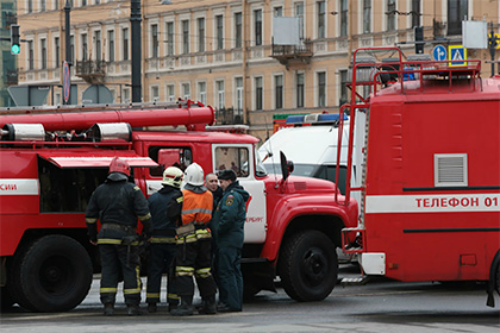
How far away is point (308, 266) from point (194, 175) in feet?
8.35

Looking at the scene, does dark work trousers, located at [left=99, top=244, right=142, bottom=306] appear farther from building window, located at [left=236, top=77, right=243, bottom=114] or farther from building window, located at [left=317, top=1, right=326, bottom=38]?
building window, located at [left=236, top=77, right=243, bottom=114]

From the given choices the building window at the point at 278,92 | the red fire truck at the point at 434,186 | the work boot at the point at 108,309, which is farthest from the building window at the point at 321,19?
the red fire truck at the point at 434,186

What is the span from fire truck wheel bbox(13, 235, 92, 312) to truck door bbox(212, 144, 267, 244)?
7.33 feet

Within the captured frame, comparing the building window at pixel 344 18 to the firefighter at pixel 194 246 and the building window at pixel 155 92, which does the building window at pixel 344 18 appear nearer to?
the building window at pixel 155 92

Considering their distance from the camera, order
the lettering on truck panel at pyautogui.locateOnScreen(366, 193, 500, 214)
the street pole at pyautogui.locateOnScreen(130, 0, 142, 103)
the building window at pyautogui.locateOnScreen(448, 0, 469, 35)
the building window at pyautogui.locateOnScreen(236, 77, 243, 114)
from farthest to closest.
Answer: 1. the building window at pyautogui.locateOnScreen(236, 77, 243, 114)
2. the building window at pyautogui.locateOnScreen(448, 0, 469, 35)
3. the street pole at pyautogui.locateOnScreen(130, 0, 142, 103)
4. the lettering on truck panel at pyautogui.locateOnScreen(366, 193, 500, 214)

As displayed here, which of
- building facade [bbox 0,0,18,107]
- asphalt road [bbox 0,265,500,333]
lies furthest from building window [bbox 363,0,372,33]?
asphalt road [bbox 0,265,500,333]

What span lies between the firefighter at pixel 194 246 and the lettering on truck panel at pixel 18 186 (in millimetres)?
1754

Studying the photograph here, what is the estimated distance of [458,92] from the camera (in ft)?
45.1

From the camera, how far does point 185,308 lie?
14484 mm

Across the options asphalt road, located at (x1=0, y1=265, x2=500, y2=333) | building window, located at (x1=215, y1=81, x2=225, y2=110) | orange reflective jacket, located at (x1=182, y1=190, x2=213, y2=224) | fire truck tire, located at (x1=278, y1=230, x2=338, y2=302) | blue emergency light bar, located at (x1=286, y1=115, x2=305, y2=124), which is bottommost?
asphalt road, located at (x1=0, y1=265, x2=500, y2=333)

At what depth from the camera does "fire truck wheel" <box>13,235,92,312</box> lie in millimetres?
14578

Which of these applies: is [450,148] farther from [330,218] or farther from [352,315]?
[330,218]

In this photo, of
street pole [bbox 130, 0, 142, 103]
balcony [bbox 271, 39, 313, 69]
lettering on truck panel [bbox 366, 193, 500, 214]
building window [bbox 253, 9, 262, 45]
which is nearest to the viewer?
lettering on truck panel [bbox 366, 193, 500, 214]

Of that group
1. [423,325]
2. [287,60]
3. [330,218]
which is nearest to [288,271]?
[330,218]
